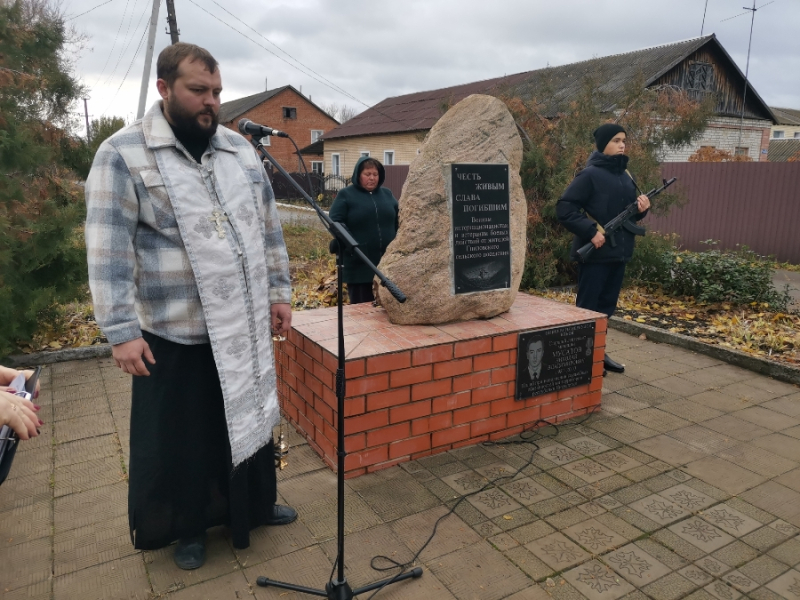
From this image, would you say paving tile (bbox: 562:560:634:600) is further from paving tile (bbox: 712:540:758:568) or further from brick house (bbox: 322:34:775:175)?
brick house (bbox: 322:34:775:175)

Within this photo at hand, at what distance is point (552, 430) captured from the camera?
144 inches

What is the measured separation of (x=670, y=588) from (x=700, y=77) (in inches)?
706

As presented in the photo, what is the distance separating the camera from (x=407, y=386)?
315 centimetres

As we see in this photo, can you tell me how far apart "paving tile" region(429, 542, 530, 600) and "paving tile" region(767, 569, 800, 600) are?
3.13 ft

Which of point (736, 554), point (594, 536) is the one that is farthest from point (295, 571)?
point (736, 554)

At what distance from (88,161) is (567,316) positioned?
499 centimetres

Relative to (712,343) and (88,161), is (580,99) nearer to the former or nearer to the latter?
(712,343)

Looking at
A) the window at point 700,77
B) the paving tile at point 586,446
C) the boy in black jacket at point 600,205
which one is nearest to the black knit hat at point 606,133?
the boy in black jacket at point 600,205

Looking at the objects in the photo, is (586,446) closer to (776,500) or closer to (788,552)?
(776,500)

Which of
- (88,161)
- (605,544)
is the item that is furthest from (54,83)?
(605,544)

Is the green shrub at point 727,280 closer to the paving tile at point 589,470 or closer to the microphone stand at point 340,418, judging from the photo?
the paving tile at point 589,470

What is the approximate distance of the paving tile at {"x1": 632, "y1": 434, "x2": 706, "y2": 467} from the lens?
3299 millimetres

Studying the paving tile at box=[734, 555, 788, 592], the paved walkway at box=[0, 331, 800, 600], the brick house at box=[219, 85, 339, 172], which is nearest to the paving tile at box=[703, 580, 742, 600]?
the paved walkway at box=[0, 331, 800, 600]

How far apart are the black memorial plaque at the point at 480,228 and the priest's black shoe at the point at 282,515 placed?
1597 mm
